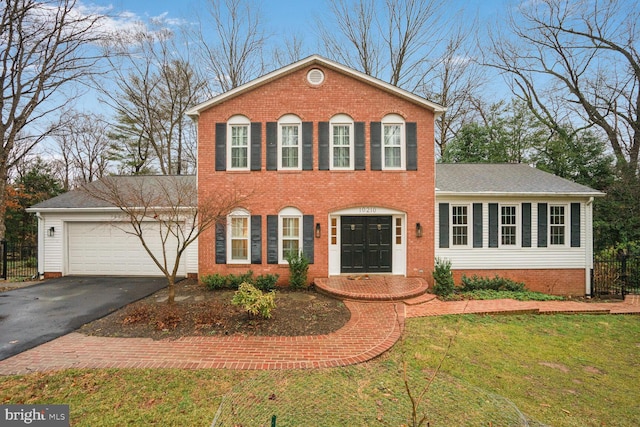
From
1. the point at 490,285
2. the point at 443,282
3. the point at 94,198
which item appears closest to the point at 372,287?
the point at 443,282

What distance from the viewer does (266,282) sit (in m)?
9.45

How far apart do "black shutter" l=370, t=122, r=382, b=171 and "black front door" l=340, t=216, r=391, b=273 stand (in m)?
1.89

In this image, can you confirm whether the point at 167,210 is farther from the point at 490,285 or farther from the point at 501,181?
the point at 501,181

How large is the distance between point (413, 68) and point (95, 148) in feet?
90.3

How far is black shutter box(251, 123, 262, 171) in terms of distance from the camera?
1003cm

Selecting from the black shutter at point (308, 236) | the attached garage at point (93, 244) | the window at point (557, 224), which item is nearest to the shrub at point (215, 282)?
the attached garage at point (93, 244)

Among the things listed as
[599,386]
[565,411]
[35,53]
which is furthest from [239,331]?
[35,53]

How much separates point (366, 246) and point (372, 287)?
181 centimetres

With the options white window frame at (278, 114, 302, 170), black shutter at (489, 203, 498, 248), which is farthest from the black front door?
black shutter at (489, 203, 498, 248)

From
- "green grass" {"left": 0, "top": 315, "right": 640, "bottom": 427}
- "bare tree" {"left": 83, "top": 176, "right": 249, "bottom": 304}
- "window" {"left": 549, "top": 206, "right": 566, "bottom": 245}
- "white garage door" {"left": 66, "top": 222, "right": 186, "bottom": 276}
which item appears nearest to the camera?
"green grass" {"left": 0, "top": 315, "right": 640, "bottom": 427}

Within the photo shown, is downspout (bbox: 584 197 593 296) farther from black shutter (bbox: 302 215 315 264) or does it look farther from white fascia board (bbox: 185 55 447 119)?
black shutter (bbox: 302 215 315 264)

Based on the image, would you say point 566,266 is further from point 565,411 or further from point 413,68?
point 413,68

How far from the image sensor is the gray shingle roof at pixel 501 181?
1012cm

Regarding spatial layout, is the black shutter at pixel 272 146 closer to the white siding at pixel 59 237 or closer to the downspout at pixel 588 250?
the white siding at pixel 59 237
